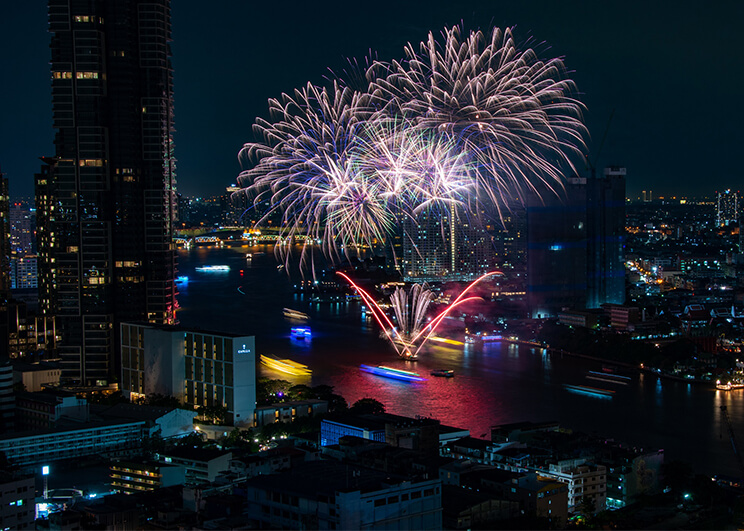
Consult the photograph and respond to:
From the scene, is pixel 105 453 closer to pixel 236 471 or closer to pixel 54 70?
pixel 236 471

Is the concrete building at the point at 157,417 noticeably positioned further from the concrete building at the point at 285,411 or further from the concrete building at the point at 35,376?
the concrete building at the point at 35,376

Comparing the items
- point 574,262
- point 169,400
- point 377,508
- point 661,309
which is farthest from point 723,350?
point 377,508

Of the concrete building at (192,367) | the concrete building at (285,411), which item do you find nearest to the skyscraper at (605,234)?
the concrete building at (285,411)

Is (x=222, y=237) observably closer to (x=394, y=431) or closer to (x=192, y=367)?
(x=192, y=367)

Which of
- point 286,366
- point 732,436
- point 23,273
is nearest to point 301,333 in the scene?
point 286,366

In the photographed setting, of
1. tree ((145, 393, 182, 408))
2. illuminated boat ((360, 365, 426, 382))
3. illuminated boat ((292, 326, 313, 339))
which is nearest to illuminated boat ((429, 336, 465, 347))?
illuminated boat ((292, 326, 313, 339))
